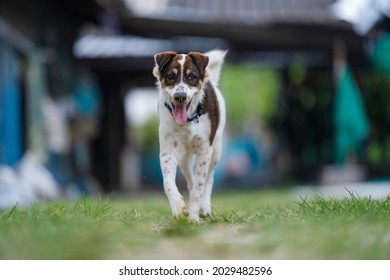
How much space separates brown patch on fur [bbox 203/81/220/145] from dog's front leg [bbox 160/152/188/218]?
287mm

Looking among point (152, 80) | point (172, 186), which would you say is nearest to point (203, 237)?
point (172, 186)

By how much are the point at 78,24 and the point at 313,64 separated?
16.0 ft

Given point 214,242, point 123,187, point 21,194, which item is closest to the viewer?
point 214,242

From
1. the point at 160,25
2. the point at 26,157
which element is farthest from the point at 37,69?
the point at 160,25

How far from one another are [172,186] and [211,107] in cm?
57

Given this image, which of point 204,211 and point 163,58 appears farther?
point 204,211

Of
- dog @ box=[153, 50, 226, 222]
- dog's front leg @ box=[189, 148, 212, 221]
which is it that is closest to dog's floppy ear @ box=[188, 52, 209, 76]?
dog @ box=[153, 50, 226, 222]

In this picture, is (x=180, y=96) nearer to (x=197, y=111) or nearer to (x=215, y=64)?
(x=197, y=111)

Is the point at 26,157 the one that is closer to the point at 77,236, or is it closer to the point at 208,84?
the point at 208,84

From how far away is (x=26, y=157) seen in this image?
962 centimetres

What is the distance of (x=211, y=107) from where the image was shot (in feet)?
13.7

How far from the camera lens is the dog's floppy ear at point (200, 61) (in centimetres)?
397

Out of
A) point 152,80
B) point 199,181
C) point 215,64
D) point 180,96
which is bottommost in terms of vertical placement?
point 152,80

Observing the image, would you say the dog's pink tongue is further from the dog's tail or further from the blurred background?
the blurred background
